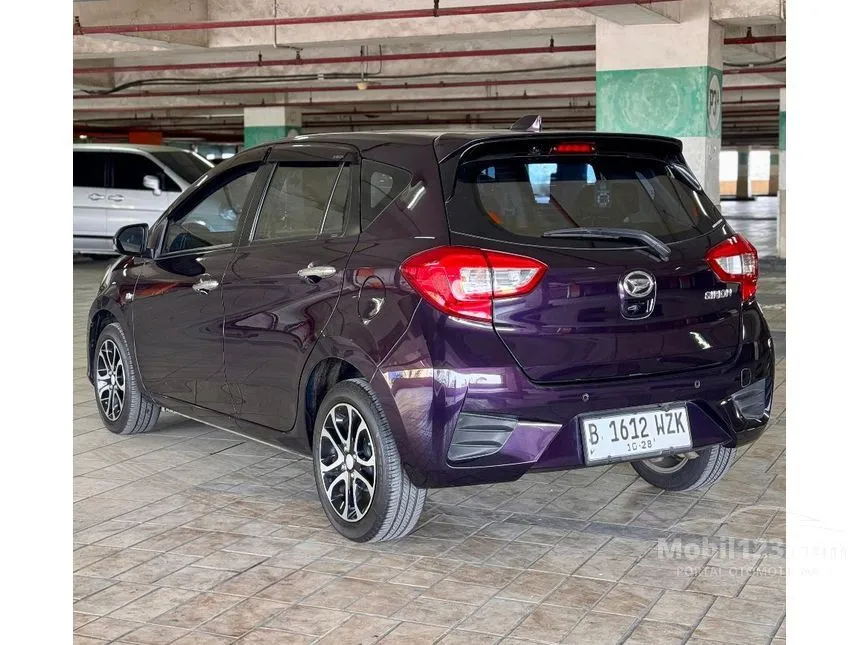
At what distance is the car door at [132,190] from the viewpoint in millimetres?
16172

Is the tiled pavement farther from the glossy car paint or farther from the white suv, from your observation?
the white suv

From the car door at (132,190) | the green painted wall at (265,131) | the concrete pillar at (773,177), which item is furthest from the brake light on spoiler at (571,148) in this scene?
the concrete pillar at (773,177)

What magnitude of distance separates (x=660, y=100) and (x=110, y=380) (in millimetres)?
8389

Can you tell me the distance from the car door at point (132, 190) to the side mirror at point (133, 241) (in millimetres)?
10537

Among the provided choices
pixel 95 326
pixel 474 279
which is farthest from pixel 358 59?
pixel 474 279

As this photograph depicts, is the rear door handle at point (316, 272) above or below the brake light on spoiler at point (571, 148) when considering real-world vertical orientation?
below

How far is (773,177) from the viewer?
188ft

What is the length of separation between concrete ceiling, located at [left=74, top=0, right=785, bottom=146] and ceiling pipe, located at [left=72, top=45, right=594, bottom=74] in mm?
26

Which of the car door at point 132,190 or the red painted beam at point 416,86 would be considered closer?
the car door at point 132,190

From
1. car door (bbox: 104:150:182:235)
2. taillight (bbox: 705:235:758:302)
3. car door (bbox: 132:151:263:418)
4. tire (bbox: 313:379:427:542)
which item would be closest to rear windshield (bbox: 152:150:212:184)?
car door (bbox: 104:150:182:235)

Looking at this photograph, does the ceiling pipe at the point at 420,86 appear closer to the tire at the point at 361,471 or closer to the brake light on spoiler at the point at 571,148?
the brake light on spoiler at the point at 571,148
